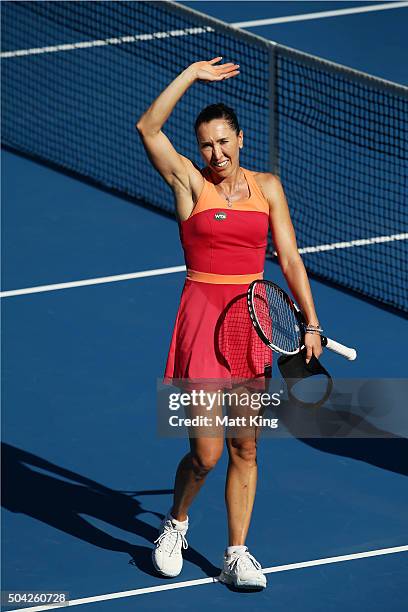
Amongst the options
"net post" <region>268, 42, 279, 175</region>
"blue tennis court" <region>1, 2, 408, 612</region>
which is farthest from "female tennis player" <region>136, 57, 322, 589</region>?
"net post" <region>268, 42, 279, 175</region>

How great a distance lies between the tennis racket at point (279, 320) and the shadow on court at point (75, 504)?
55.7 inches

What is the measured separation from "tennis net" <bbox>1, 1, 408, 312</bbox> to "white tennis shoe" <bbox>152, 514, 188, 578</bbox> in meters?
4.18

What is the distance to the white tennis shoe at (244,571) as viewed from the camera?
7.58 m

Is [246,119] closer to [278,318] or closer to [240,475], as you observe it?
[278,318]

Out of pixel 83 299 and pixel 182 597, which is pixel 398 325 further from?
pixel 182 597

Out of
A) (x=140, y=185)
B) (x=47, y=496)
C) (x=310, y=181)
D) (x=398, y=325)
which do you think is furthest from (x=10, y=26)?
(x=47, y=496)

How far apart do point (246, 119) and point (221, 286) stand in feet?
24.6

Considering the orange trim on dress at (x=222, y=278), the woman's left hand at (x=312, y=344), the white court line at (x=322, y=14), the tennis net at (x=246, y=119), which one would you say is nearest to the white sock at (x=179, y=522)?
the woman's left hand at (x=312, y=344)

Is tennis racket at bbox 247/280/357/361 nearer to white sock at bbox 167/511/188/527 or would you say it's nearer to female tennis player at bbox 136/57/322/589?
female tennis player at bbox 136/57/322/589

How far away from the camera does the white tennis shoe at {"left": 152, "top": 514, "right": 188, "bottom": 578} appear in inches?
306

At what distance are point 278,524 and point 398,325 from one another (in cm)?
317

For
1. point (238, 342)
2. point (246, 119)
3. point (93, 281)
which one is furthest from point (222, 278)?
point (246, 119)

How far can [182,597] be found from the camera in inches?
300

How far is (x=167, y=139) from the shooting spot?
282 inches
